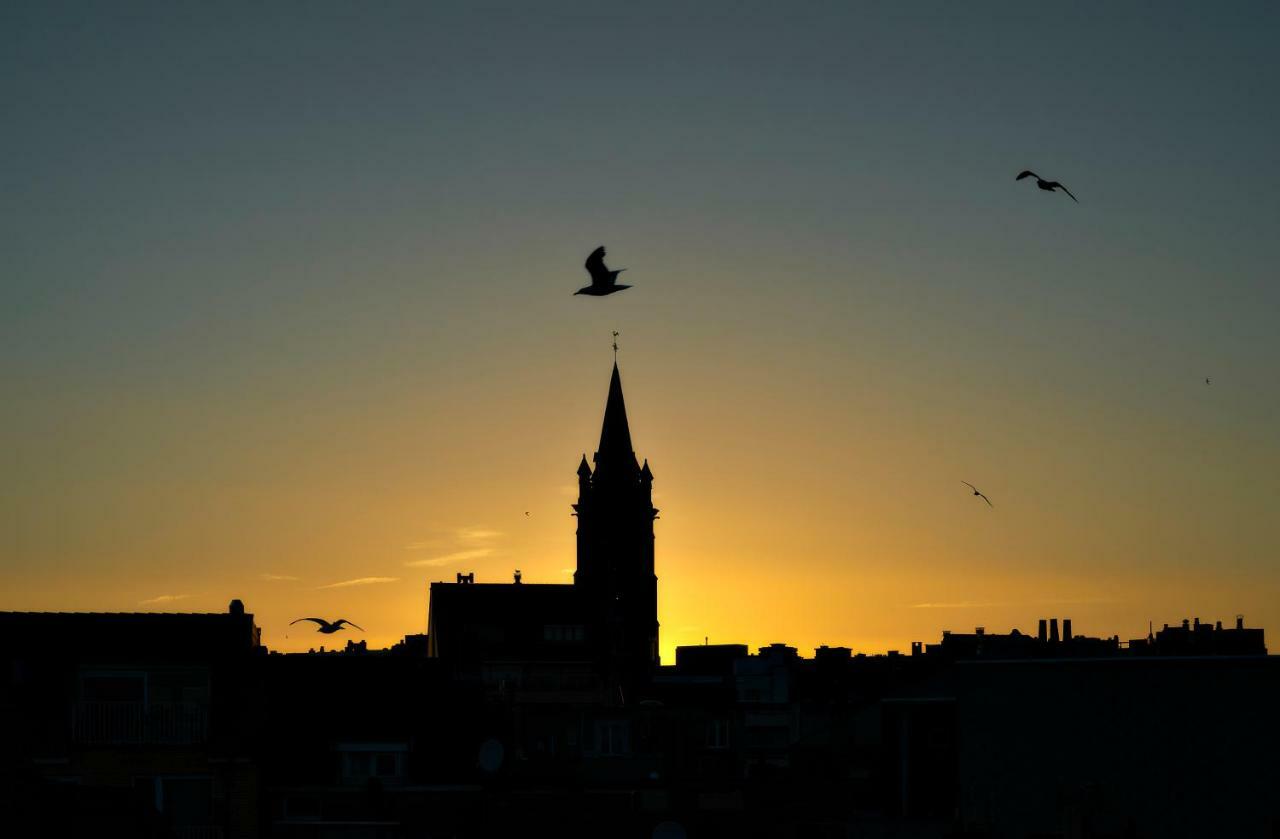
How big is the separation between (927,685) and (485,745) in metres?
18.4

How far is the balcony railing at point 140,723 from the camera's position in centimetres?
6216

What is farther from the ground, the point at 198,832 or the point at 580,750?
the point at 580,750

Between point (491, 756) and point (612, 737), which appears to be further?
point (612, 737)

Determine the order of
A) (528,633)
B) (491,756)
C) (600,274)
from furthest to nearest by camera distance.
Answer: (528,633), (491,756), (600,274)

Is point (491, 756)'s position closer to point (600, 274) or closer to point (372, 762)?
point (372, 762)

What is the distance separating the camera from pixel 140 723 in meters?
62.3

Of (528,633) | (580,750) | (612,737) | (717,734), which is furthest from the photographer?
(528,633)

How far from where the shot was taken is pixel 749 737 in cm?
11850

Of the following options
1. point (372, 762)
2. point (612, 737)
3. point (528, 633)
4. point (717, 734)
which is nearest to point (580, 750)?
point (612, 737)

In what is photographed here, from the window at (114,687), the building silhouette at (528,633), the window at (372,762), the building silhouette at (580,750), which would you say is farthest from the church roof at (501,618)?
the window at (114,687)

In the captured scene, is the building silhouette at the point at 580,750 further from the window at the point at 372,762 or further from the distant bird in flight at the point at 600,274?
the distant bird in flight at the point at 600,274

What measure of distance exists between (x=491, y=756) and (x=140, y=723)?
35.7 ft

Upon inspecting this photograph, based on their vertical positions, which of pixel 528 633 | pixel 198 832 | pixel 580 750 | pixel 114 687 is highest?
pixel 528 633

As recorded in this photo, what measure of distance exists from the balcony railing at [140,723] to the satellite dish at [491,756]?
8779 millimetres
